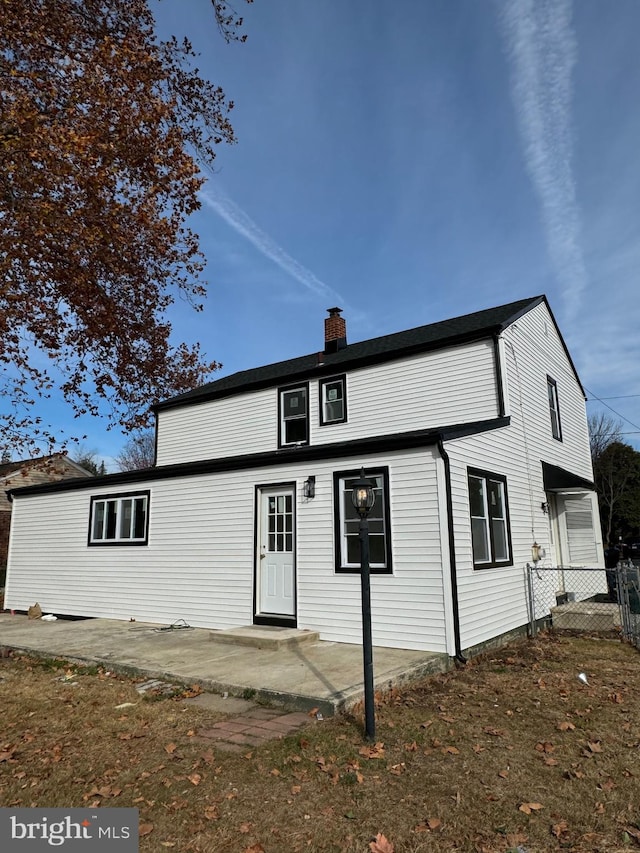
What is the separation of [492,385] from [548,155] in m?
4.99

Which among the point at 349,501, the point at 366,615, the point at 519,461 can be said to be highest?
the point at 519,461

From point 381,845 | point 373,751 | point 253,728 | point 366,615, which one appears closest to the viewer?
point 381,845

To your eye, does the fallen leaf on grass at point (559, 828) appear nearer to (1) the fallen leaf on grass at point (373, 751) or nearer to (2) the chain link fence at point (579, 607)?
(1) the fallen leaf on grass at point (373, 751)

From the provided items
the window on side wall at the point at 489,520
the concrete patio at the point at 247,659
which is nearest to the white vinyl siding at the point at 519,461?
the window on side wall at the point at 489,520

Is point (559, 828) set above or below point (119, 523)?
below

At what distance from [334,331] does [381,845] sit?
13.2 m

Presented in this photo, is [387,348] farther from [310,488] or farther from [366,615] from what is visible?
[366,615]

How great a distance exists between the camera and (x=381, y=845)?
3.09 meters

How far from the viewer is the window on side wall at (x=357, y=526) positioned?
27.9 feet

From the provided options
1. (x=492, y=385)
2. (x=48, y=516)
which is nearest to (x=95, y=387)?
(x=48, y=516)

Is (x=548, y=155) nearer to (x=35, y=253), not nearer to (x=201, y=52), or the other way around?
(x=201, y=52)

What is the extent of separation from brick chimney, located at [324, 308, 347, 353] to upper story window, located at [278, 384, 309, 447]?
1.92 meters

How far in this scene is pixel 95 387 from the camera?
14.9 meters

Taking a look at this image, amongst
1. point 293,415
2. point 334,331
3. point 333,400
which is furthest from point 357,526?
point 334,331
